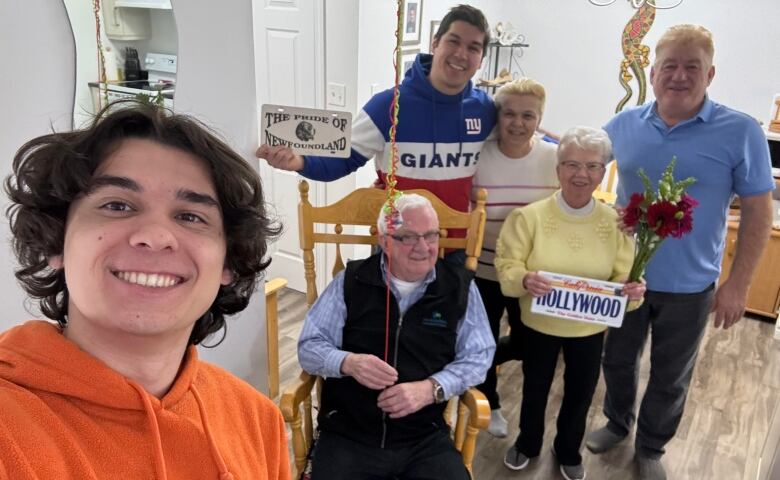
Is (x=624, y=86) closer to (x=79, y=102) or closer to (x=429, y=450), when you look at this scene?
(x=429, y=450)

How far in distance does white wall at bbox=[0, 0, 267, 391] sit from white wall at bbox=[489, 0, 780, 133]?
121 inches

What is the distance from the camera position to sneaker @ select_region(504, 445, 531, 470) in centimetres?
215

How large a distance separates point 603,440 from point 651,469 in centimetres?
21

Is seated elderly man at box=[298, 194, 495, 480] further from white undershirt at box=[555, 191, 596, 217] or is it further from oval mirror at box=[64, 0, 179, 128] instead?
oval mirror at box=[64, 0, 179, 128]

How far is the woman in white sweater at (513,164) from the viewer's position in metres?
1.89

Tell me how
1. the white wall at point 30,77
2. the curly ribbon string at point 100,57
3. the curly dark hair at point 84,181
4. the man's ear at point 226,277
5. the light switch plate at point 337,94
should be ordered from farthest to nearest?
the light switch plate at point 337,94
the curly ribbon string at point 100,57
the white wall at point 30,77
the man's ear at point 226,277
the curly dark hair at point 84,181

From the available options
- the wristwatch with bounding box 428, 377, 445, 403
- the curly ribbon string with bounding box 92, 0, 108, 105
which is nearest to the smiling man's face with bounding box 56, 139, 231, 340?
the curly ribbon string with bounding box 92, 0, 108, 105

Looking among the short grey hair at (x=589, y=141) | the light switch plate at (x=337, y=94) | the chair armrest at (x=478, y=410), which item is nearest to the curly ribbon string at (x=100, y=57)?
the chair armrest at (x=478, y=410)

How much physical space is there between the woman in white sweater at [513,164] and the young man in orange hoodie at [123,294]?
1165mm

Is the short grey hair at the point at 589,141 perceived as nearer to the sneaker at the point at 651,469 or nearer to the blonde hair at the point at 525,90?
the blonde hair at the point at 525,90

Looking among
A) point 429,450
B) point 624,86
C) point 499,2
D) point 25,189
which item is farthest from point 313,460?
point 499,2

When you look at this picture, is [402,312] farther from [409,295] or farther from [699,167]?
[699,167]

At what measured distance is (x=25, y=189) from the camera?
0.88 metres

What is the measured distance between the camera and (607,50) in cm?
395
